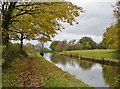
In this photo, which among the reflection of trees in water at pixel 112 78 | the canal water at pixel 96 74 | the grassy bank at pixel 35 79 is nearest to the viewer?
the grassy bank at pixel 35 79

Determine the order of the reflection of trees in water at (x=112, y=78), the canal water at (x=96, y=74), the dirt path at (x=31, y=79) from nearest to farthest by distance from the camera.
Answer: the dirt path at (x=31, y=79)
the reflection of trees in water at (x=112, y=78)
the canal water at (x=96, y=74)

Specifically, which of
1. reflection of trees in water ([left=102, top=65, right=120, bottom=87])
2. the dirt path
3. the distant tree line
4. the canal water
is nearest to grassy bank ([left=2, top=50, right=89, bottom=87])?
the dirt path

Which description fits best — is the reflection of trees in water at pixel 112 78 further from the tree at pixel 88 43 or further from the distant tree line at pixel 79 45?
the tree at pixel 88 43

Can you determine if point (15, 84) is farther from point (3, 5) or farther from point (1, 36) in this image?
point (3, 5)

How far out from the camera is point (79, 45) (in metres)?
92.6

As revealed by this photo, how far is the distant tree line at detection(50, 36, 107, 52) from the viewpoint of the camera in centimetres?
8804

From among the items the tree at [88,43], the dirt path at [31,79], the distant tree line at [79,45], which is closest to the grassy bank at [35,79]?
the dirt path at [31,79]

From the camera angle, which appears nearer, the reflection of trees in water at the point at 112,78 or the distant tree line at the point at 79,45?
the reflection of trees in water at the point at 112,78

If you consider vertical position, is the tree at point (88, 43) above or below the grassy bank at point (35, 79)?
below

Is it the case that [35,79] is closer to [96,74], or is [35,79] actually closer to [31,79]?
[31,79]

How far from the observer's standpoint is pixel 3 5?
16.1m

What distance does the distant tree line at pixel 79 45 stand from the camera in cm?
8804

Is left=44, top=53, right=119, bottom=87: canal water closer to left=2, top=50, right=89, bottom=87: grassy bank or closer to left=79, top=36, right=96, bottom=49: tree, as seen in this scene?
left=2, top=50, right=89, bottom=87: grassy bank

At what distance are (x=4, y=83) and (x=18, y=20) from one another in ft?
21.2
